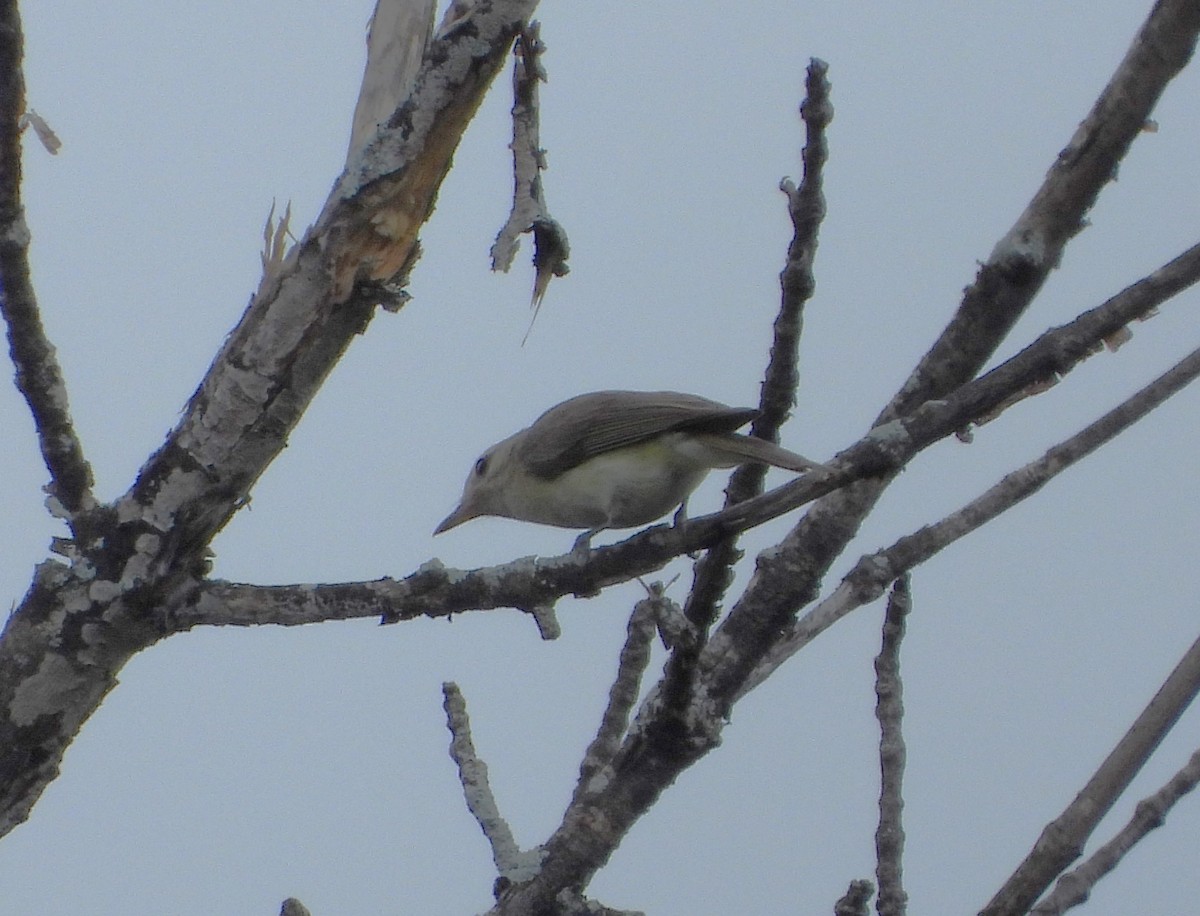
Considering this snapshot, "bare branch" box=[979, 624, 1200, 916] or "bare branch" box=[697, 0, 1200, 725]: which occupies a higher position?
"bare branch" box=[697, 0, 1200, 725]

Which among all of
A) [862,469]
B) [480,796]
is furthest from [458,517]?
[862,469]

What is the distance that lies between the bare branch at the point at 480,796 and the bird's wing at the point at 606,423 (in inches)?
44.7

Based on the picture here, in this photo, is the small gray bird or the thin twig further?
the small gray bird

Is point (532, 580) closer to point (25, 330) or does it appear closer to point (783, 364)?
point (783, 364)

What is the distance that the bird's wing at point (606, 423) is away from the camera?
4.50m

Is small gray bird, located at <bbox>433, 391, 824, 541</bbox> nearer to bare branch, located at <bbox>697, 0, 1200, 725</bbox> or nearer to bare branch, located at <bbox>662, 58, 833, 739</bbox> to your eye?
bare branch, located at <bbox>662, 58, 833, 739</bbox>

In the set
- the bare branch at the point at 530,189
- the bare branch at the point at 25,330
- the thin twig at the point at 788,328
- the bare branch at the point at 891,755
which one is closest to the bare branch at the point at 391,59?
the bare branch at the point at 530,189

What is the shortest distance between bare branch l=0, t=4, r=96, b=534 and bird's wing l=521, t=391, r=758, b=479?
71.8 inches

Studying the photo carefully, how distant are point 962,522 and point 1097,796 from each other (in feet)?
3.28

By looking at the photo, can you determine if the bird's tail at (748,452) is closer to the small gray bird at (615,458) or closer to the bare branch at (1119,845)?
the small gray bird at (615,458)

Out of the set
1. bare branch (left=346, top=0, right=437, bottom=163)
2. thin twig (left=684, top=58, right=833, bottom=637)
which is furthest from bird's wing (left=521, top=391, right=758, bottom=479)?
bare branch (left=346, top=0, right=437, bottom=163)

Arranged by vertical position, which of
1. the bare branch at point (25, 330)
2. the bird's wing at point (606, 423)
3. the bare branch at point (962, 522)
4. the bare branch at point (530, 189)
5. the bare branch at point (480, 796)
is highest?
the bird's wing at point (606, 423)

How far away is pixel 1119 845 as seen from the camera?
2496 millimetres

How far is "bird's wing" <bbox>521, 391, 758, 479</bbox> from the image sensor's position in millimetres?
4504
